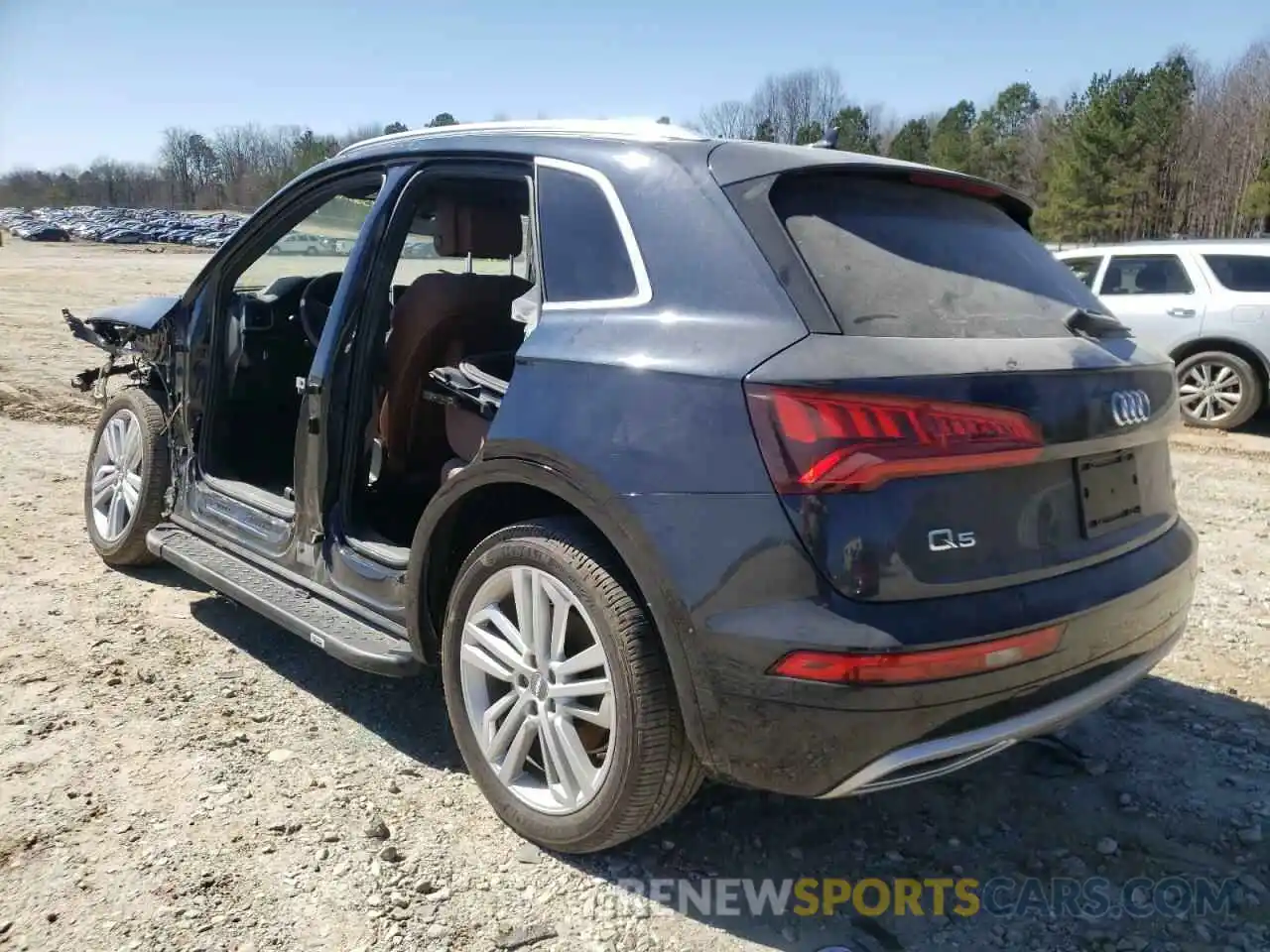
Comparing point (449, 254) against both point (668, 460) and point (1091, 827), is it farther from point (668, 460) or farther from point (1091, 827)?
point (1091, 827)

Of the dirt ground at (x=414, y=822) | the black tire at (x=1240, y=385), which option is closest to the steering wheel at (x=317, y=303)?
the dirt ground at (x=414, y=822)

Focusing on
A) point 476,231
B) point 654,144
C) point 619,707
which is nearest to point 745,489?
point 619,707

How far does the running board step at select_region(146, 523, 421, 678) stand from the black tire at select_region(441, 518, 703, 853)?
1.87 ft

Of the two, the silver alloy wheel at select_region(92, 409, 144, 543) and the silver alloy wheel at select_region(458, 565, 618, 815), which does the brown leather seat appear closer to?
the silver alloy wheel at select_region(458, 565, 618, 815)

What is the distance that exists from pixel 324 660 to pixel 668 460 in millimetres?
2235

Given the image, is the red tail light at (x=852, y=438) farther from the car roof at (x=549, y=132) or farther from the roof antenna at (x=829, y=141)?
the roof antenna at (x=829, y=141)

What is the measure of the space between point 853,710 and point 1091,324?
51.0 inches

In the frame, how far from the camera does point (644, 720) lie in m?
2.33

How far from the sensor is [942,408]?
2.11 meters

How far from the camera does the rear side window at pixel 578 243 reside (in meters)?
2.54

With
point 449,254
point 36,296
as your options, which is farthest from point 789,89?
point 449,254

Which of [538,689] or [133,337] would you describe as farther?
[133,337]

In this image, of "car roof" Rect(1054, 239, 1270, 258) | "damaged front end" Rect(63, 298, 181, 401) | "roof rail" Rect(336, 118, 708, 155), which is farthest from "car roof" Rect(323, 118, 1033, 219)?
"car roof" Rect(1054, 239, 1270, 258)

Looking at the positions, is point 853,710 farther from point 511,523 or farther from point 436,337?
point 436,337
